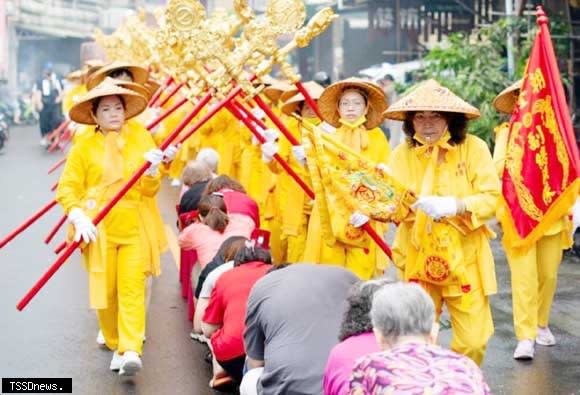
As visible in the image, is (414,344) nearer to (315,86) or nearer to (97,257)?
(97,257)

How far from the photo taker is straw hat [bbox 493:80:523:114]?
28.5ft

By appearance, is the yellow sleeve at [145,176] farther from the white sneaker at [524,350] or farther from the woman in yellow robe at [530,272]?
the white sneaker at [524,350]

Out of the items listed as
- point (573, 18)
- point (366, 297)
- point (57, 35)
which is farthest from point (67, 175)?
point (57, 35)

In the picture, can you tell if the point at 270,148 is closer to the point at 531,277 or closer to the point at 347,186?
the point at 347,186

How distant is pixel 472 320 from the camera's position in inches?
270

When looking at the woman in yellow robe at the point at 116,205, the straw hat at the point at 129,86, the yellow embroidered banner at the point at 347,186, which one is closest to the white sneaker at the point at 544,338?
the yellow embroidered banner at the point at 347,186

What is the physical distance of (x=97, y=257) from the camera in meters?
7.79

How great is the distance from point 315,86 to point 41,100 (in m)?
18.6

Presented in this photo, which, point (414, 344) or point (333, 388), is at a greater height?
point (414, 344)

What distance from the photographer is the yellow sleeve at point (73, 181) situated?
773 cm

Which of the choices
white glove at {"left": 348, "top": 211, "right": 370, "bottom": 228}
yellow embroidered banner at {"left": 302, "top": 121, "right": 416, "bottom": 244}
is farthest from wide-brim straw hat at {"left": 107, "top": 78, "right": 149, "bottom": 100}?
white glove at {"left": 348, "top": 211, "right": 370, "bottom": 228}

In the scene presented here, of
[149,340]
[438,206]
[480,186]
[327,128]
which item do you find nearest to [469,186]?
[480,186]

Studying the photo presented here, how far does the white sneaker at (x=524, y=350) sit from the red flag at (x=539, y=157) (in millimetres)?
620

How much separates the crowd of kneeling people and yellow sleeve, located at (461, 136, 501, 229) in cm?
111
